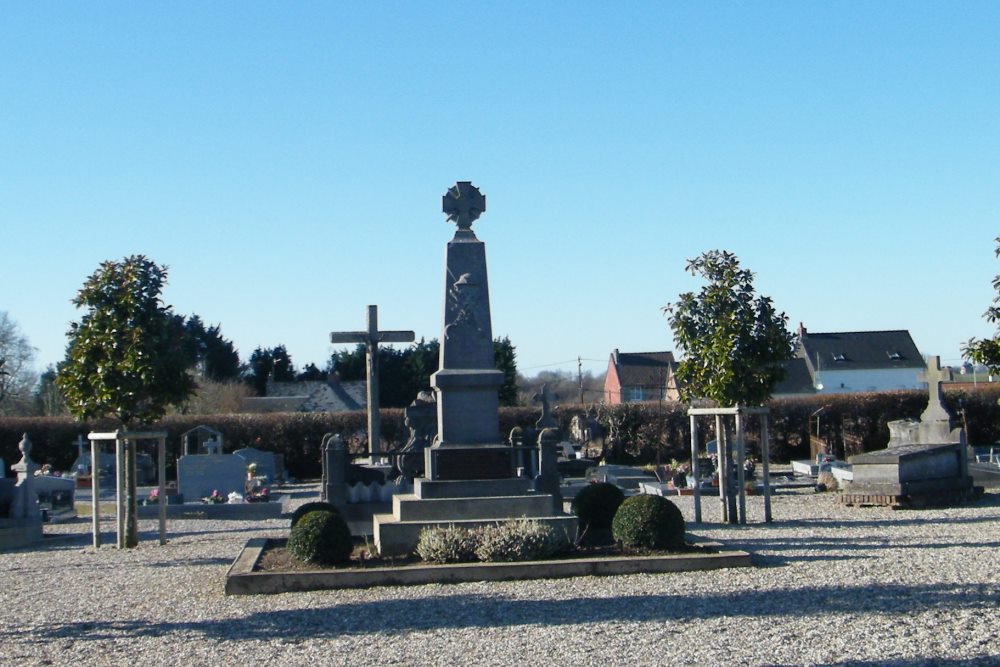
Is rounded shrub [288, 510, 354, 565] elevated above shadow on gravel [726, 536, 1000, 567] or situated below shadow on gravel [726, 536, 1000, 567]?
above

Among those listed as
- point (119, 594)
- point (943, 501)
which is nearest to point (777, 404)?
point (943, 501)

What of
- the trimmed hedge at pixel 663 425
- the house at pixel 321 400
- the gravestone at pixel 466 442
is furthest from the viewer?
the house at pixel 321 400

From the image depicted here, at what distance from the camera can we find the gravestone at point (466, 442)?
13039mm

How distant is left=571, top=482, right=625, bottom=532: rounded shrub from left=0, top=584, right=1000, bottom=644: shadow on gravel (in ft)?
13.2

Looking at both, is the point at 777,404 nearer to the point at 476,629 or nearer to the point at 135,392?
the point at 135,392

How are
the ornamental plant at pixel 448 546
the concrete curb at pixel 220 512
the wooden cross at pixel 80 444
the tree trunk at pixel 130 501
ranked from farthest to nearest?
1. the wooden cross at pixel 80 444
2. the concrete curb at pixel 220 512
3. the tree trunk at pixel 130 501
4. the ornamental plant at pixel 448 546

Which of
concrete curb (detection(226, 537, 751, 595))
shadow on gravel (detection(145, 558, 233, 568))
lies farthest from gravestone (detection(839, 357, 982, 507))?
shadow on gravel (detection(145, 558, 233, 568))

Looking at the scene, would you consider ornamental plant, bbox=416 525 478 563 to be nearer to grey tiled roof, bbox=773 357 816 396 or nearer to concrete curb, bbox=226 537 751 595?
concrete curb, bbox=226 537 751 595

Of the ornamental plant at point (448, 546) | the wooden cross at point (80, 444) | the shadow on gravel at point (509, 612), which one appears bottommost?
the shadow on gravel at point (509, 612)

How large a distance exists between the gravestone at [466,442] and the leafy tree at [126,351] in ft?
13.2

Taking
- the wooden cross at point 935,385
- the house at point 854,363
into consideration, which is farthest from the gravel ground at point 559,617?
the house at point 854,363

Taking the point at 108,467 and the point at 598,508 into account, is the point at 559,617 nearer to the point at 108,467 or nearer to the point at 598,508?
the point at 598,508

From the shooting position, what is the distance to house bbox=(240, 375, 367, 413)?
174ft

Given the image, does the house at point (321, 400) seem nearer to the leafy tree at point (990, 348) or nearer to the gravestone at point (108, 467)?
the gravestone at point (108, 467)
